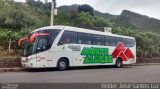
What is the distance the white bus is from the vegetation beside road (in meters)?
3.03

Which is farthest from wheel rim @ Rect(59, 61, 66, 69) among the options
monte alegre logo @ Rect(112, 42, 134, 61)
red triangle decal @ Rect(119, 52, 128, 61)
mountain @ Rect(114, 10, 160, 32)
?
mountain @ Rect(114, 10, 160, 32)

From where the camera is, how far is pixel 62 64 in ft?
78.6

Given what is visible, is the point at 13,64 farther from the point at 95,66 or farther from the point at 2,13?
the point at 2,13

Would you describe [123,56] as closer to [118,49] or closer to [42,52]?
[118,49]

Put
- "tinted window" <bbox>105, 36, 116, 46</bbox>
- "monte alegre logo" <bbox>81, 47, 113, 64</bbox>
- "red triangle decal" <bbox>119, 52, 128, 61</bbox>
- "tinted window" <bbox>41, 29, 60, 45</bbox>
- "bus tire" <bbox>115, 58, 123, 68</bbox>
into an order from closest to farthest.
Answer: "tinted window" <bbox>41, 29, 60, 45</bbox> < "monte alegre logo" <bbox>81, 47, 113, 64</bbox> < "tinted window" <bbox>105, 36, 116, 46</bbox> < "bus tire" <bbox>115, 58, 123, 68</bbox> < "red triangle decal" <bbox>119, 52, 128, 61</bbox>

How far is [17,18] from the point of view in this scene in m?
31.7

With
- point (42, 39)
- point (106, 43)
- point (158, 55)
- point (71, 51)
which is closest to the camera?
point (42, 39)

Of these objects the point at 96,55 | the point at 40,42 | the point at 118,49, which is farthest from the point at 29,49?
the point at 118,49

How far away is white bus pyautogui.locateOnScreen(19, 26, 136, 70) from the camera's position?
22.7 m

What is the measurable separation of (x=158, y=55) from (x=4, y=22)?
72.9 ft

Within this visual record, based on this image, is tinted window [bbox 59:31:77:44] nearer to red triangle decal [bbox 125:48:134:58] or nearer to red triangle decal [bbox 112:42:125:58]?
red triangle decal [bbox 112:42:125:58]

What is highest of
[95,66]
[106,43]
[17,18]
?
[17,18]

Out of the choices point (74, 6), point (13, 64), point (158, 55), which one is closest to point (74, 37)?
point (13, 64)

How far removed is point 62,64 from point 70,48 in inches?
50.4
